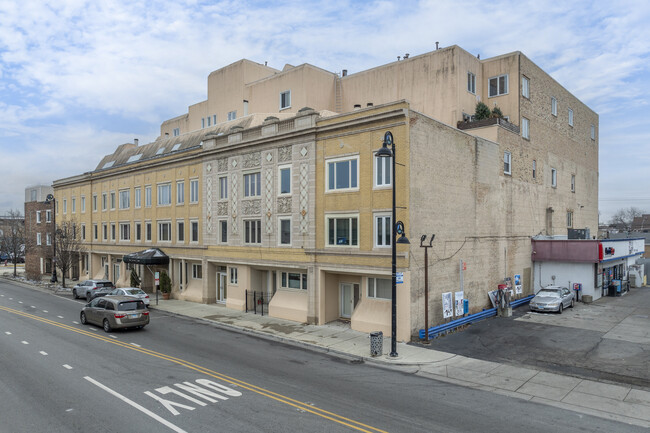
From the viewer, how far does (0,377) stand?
13352 mm

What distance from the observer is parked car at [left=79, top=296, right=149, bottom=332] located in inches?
797

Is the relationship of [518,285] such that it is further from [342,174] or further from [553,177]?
[342,174]

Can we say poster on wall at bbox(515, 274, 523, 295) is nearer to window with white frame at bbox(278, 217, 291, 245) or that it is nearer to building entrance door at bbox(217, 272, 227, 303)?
window with white frame at bbox(278, 217, 291, 245)

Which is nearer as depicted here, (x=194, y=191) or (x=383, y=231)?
(x=383, y=231)

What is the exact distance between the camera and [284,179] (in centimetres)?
2466

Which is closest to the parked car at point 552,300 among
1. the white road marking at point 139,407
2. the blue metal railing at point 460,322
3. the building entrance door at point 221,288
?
the blue metal railing at point 460,322

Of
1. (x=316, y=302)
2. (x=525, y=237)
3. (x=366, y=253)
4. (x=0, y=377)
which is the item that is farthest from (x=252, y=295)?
(x=525, y=237)

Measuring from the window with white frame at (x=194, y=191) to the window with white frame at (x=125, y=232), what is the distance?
35.6 feet

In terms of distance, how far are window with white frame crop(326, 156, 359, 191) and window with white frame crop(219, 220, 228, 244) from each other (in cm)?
971

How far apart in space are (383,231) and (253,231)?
32.1ft

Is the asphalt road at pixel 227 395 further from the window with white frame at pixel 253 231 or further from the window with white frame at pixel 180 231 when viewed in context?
the window with white frame at pixel 180 231

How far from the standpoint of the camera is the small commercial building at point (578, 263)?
96.1ft

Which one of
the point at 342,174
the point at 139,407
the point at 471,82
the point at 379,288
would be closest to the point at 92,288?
the point at 342,174

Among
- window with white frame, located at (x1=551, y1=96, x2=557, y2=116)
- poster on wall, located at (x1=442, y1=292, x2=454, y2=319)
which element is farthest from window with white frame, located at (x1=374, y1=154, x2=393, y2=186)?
window with white frame, located at (x1=551, y1=96, x2=557, y2=116)
